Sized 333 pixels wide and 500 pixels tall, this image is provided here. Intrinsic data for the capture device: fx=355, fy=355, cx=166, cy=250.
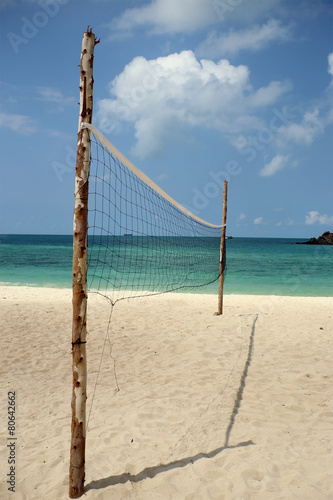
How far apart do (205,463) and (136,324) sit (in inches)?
187

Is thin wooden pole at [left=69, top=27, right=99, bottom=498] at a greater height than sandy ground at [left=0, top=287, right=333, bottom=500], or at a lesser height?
greater

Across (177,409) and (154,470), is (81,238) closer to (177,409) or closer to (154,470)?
(154,470)

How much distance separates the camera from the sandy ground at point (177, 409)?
2.75 m

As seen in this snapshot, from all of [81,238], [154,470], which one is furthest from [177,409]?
[81,238]

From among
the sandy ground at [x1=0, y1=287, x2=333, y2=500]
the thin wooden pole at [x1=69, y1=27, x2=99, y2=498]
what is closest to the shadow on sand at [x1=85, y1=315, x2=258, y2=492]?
the sandy ground at [x1=0, y1=287, x2=333, y2=500]

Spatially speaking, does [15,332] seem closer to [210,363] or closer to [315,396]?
[210,363]

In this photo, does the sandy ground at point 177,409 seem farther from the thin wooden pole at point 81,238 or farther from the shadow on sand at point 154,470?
the thin wooden pole at point 81,238

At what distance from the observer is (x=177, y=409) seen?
155 inches

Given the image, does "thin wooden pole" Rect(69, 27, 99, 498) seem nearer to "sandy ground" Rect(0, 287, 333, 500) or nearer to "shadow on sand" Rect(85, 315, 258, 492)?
"shadow on sand" Rect(85, 315, 258, 492)

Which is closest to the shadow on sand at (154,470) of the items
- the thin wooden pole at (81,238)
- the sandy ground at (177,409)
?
the sandy ground at (177,409)

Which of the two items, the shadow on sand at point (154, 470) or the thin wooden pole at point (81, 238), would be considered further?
the shadow on sand at point (154, 470)

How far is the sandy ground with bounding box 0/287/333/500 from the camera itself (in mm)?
2754

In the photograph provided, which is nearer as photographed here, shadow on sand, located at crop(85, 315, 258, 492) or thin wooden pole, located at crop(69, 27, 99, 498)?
thin wooden pole, located at crop(69, 27, 99, 498)

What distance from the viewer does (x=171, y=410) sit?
391cm
